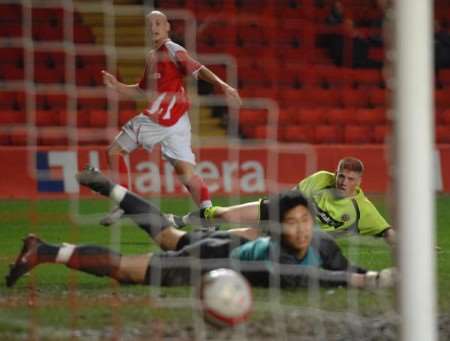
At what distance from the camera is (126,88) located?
24.9 feet

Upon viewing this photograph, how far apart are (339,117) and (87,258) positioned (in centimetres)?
648

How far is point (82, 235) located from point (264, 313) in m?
3.22

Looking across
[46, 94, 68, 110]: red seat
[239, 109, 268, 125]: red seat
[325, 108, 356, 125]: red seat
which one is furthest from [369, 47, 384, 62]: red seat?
[46, 94, 68, 110]: red seat

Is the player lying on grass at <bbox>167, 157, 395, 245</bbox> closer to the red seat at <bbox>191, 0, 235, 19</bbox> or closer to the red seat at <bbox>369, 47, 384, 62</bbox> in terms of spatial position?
the red seat at <bbox>369, 47, 384, 62</bbox>

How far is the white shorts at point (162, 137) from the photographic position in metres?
8.13

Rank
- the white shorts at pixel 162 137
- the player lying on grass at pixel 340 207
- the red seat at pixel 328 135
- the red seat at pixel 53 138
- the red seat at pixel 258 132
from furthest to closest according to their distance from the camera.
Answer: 1. the red seat at pixel 328 135
2. the red seat at pixel 258 132
3. the red seat at pixel 53 138
4. the white shorts at pixel 162 137
5. the player lying on grass at pixel 340 207

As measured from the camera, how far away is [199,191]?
7965 mm

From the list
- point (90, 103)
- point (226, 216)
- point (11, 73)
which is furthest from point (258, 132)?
point (226, 216)

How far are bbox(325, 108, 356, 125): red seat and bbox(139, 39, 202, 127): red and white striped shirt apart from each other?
12.0 ft

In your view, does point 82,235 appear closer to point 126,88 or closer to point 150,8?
point 126,88

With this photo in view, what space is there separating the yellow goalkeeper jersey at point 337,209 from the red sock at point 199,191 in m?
1.06

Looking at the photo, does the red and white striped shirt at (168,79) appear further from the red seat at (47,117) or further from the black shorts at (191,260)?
the red seat at (47,117)

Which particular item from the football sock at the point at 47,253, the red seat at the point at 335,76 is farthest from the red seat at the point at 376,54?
the football sock at the point at 47,253

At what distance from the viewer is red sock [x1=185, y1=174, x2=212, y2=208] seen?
7828 mm
